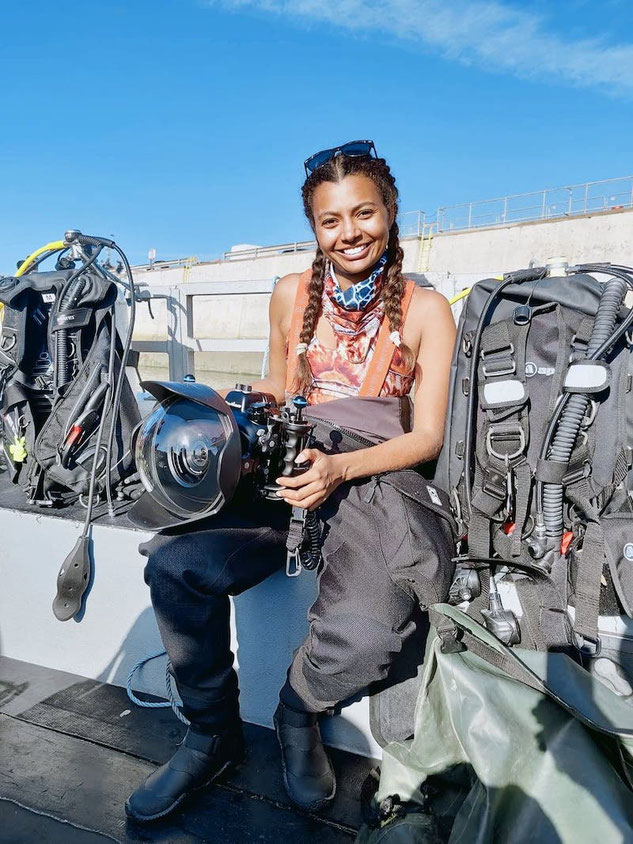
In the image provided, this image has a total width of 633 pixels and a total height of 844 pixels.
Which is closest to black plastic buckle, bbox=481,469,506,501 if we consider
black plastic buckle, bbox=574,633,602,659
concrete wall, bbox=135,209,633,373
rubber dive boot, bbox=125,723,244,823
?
black plastic buckle, bbox=574,633,602,659

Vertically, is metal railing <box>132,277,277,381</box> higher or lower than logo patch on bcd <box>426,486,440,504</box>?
higher

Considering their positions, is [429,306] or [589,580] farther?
[429,306]

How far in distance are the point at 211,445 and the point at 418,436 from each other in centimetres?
64

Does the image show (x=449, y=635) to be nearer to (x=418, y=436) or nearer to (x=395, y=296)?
(x=418, y=436)

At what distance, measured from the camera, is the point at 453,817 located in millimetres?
1229

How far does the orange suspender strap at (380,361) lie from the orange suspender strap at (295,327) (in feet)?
0.85

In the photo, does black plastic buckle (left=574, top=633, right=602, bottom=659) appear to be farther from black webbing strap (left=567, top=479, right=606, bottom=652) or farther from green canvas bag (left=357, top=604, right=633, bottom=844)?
green canvas bag (left=357, top=604, right=633, bottom=844)

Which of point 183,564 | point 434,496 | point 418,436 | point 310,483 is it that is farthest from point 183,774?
point 418,436

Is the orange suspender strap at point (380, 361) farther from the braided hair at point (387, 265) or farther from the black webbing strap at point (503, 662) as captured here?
the black webbing strap at point (503, 662)

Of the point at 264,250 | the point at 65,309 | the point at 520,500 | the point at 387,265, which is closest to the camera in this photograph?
the point at 520,500

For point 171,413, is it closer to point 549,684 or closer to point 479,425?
point 479,425

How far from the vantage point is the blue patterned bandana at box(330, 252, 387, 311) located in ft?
5.83

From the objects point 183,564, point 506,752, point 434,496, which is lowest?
point 506,752

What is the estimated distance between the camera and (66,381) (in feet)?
8.14
